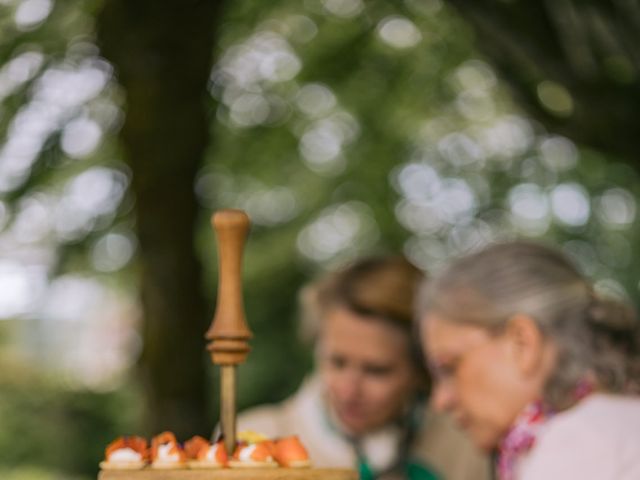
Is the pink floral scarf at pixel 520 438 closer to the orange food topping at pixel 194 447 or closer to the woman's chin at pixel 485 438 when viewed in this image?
the woman's chin at pixel 485 438

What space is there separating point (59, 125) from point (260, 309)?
5537mm

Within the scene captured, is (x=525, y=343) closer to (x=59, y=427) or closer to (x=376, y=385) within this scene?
(x=376, y=385)

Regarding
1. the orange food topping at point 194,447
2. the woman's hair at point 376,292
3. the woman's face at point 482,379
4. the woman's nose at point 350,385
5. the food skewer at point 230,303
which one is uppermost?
the food skewer at point 230,303

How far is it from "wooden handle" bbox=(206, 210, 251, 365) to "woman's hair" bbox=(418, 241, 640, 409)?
85 cm

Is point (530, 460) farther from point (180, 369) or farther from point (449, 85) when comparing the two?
point (449, 85)

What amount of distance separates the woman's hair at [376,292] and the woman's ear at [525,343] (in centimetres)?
74

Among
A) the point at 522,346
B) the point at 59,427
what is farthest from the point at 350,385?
the point at 59,427

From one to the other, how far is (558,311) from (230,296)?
0.93m

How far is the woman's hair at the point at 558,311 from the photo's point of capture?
2617 millimetres

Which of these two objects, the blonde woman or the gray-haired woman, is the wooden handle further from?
the blonde woman

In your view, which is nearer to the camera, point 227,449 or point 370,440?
point 227,449

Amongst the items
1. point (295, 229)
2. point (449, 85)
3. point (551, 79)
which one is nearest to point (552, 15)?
point (551, 79)

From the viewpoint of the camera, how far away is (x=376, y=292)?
3.43 metres

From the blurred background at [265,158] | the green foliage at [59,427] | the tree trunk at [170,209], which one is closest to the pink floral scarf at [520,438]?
the blurred background at [265,158]
